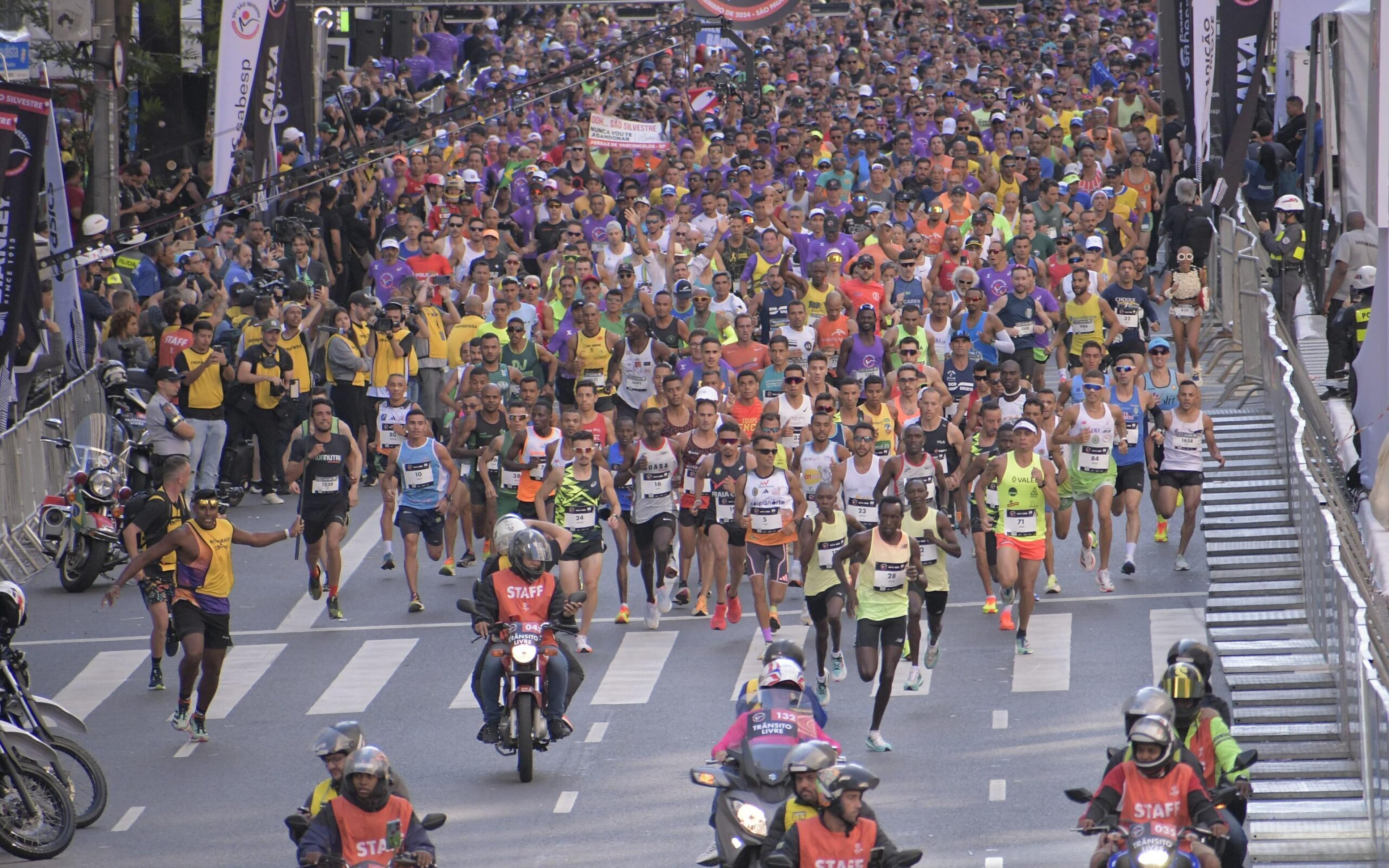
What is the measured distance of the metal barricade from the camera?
819 inches

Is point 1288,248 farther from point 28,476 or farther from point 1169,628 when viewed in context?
point 28,476

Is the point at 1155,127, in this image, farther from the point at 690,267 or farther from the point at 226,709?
the point at 226,709

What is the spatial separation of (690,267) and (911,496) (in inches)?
322

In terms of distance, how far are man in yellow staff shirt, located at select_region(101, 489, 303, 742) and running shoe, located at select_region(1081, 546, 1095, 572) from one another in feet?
24.0

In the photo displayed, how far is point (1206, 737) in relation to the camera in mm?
11648

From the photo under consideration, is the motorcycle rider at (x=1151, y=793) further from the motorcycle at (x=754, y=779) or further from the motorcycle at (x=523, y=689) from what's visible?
the motorcycle at (x=523, y=689)

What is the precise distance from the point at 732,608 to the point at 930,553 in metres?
2.73

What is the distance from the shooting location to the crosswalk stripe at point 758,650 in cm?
1725

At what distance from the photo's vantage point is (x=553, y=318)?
23500 millimetres

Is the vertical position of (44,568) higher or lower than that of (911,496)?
lower

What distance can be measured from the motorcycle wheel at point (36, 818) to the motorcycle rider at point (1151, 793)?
21.1ft

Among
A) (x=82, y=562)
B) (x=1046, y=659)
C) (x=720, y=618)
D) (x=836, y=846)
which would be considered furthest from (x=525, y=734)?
(x=82, y=562)

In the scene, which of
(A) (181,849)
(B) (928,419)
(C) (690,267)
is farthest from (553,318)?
(A) (181,849)

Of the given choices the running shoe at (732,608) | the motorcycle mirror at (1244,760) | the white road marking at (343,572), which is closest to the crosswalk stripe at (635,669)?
the running shoe at (732,608)
